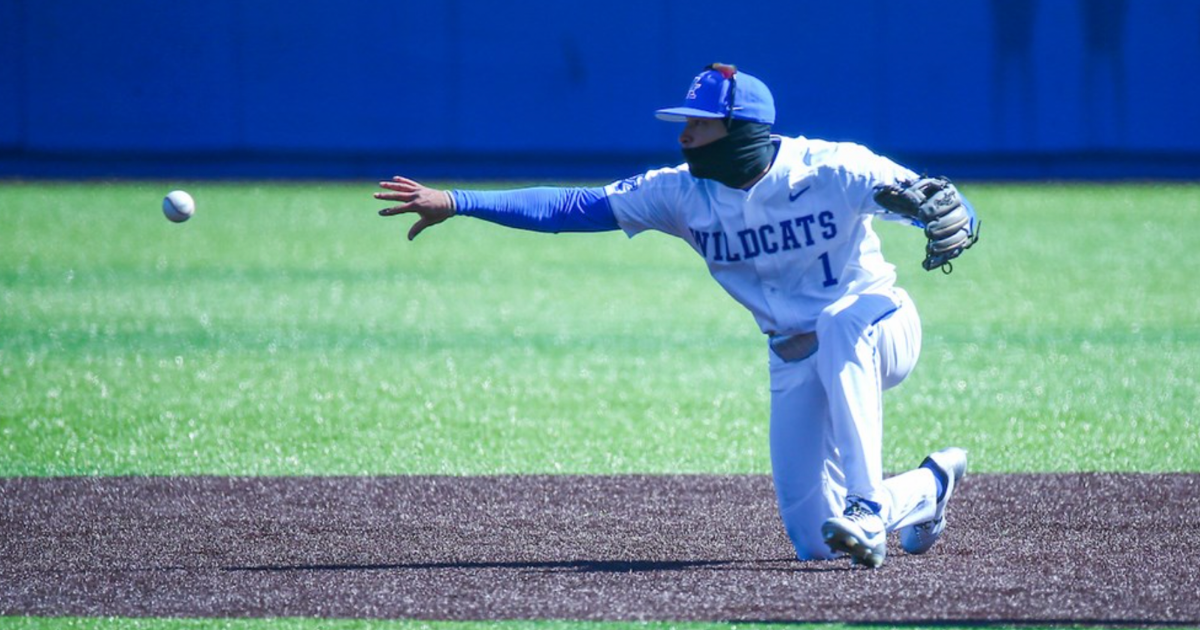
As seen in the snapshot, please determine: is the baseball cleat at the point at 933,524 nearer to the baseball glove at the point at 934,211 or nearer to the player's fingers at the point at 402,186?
the baseball glove at the point at 934,211

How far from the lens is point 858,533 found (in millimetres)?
5344

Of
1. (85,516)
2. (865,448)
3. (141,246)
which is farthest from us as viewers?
(141,246)

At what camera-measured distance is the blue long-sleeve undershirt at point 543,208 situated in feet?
19.5

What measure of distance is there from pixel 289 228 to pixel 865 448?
Answer: 45.3ft

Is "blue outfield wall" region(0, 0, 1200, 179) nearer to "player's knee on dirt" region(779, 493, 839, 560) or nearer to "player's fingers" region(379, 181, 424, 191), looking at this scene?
"player's fingers" region(379, 181, 424, 191)

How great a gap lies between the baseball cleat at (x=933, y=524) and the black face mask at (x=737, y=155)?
116 centimetres

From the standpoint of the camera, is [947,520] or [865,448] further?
[947,520]

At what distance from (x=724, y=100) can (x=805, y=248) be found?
0.56m

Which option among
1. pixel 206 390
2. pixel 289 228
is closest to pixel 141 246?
pixel 289 228

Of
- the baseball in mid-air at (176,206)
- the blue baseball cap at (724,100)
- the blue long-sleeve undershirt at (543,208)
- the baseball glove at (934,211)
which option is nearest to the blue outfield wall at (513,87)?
the baseball in mid-air at (176,206)

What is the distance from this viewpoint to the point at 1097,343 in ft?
38.2

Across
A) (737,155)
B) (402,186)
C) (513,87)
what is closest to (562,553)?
(402,186)

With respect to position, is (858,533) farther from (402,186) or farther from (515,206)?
(402,186)

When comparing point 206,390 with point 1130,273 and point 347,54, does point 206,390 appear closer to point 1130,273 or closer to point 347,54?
point 1130,273
